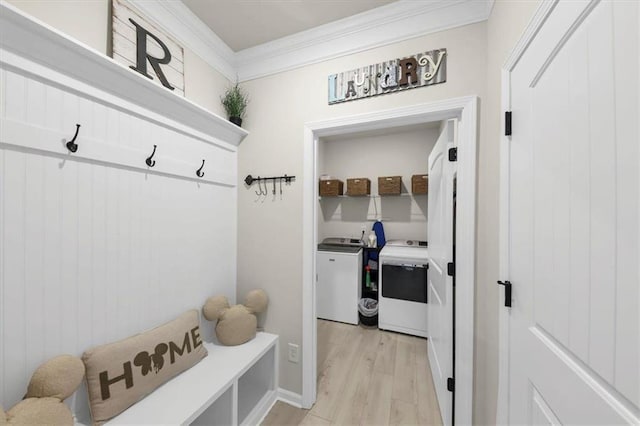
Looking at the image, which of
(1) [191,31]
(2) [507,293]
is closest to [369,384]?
(2) [507,293]

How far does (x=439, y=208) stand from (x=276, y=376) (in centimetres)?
177

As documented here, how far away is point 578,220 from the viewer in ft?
1.98

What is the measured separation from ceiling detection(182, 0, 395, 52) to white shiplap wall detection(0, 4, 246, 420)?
0.66 meters

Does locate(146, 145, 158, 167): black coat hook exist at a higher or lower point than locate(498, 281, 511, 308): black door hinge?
higher

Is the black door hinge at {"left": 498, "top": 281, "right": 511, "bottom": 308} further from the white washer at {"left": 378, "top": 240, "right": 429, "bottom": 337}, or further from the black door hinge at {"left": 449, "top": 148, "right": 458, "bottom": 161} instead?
the white washer at {"left": 378, "top": 240, "right": 429, "bottom": 337}

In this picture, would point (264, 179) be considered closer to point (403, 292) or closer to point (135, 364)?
point (135, 364)

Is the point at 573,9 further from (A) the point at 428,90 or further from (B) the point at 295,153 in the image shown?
(B) the point at 295,153

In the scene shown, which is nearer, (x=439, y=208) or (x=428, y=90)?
(x=428, y=90)

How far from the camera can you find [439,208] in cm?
174

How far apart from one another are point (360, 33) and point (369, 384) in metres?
2.64

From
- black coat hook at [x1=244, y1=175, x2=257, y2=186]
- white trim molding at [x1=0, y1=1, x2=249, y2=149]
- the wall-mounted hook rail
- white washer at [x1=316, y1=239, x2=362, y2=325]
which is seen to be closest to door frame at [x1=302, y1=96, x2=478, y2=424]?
the wall-mounted hook rail

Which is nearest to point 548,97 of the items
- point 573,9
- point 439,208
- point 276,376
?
point 573,9

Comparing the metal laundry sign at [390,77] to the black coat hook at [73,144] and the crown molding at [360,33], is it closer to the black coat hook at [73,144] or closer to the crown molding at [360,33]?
the crown molding at [360,33]

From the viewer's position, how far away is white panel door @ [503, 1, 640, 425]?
0.47m
